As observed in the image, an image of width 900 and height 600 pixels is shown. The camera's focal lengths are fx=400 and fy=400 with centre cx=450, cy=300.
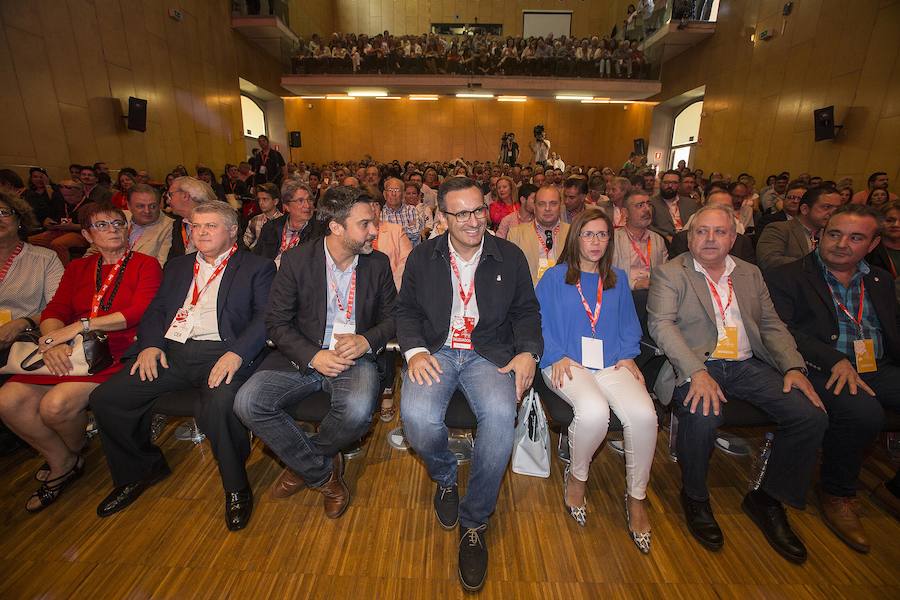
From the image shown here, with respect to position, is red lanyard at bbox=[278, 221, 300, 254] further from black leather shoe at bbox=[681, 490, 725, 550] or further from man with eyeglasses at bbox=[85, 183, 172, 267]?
black leather shoe at bbox=[681, 490, 725, 550]

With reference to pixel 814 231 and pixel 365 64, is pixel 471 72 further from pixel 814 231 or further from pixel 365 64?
pixel 814 231

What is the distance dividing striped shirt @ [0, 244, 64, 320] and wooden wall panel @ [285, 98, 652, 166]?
53.7ft

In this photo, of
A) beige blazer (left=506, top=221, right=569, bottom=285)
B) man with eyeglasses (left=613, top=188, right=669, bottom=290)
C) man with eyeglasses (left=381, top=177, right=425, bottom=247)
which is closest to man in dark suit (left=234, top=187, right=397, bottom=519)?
beige blazer (left=506, top=221, right=569, bottom=285)

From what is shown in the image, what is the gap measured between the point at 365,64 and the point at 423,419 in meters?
14.9

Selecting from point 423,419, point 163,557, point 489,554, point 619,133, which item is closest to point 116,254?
point 163,557

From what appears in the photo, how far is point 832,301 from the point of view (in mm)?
2088

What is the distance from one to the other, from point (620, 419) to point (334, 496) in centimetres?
139

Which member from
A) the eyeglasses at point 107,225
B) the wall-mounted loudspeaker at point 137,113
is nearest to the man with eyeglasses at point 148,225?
the eyeglasses at point 107,225

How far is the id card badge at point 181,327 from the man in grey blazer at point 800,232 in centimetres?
374

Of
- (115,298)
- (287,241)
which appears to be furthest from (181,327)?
(287,241)

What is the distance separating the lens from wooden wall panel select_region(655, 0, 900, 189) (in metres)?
6.84

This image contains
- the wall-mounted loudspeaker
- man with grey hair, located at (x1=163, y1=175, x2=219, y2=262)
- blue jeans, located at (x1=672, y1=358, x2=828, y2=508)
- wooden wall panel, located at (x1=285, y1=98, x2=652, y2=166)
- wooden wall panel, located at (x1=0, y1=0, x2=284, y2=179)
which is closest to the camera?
blue jeans, located at (x1=672, y1=358, x2=828, y2=508)

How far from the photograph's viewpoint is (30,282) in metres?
2.29

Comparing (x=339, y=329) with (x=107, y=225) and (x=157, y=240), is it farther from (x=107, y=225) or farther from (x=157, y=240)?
(x=157, y=240)
